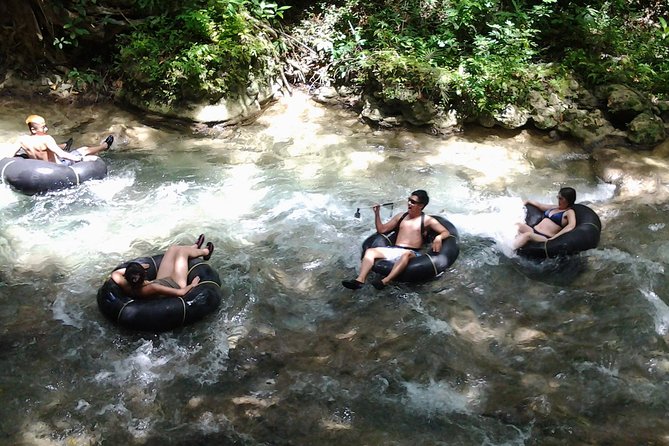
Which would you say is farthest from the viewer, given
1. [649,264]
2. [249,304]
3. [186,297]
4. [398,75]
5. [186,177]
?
[398,75]

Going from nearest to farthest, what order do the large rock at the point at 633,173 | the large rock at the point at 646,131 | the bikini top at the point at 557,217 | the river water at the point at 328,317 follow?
the river water at the point at 328,317, the bikini top at the point at 557,217, the large rock at the point at 633,173, the large rock at the point at 646,131

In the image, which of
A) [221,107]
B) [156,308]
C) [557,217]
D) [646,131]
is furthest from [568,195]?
[221,107]

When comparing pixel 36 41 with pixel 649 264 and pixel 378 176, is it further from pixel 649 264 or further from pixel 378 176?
pixel 649 264

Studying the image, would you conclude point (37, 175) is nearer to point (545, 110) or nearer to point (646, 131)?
point (545, 110)

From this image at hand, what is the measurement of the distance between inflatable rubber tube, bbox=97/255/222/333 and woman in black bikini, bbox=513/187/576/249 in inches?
133

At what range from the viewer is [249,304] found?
17.0 feet

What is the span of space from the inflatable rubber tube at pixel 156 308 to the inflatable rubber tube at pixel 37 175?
2.62 meters

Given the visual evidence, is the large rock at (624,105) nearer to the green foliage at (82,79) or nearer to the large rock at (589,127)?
the large rock at (589,127)

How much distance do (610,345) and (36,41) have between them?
956 centimetres

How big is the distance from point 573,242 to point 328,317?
270 cm

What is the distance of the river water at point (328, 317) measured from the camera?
12.9ft

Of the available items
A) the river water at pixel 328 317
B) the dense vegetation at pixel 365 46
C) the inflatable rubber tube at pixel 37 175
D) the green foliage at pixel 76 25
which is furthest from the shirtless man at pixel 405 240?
the green foliage at pixel 76 25

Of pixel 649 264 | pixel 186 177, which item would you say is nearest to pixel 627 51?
pixel 649 264

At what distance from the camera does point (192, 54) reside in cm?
833
